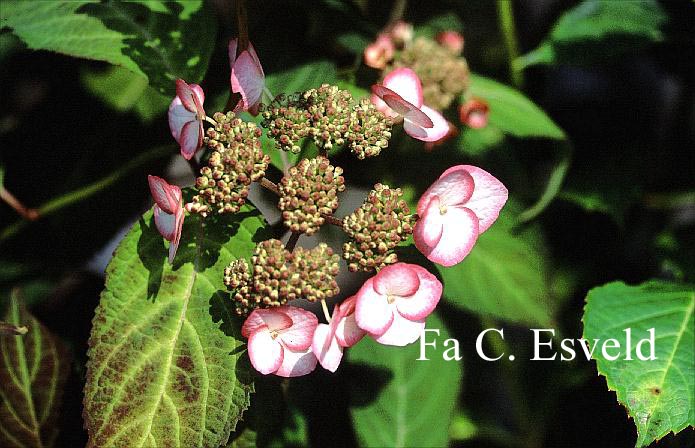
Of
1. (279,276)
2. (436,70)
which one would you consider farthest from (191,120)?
(436,70)

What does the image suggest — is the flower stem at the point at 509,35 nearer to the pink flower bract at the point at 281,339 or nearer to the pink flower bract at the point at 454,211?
the pink flower bract at the point at 454,211

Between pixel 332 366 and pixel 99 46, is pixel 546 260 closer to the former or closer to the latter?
pixel 332 366

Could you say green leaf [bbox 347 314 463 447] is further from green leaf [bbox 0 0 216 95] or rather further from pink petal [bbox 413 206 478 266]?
green leaf [bbox 0 0 216 95]

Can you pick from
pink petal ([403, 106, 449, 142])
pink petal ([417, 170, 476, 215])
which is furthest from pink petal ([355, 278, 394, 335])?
pink petal ([403, 106, 449, 142])

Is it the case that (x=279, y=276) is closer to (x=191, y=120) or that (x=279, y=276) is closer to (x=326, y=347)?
(x=326, y=347)

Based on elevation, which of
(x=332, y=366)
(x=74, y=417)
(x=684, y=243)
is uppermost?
(x=332, y=366)

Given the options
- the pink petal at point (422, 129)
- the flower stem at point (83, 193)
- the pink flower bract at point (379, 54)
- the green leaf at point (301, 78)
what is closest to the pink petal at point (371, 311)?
the pink petal at point (422, 129)

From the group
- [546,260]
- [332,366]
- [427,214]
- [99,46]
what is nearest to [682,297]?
[546,260]
